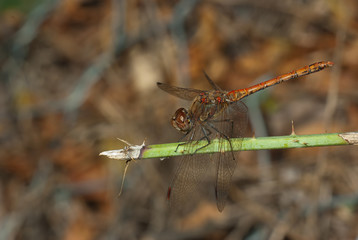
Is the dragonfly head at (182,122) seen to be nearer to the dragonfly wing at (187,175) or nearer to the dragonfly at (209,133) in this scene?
the dragonfly at (209,133)

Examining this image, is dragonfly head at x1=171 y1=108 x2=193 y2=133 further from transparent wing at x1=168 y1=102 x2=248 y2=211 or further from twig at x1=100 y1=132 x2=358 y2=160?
twig at x1=100 y1=132 x2=358 y2=160

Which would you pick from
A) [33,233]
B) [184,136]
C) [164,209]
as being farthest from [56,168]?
[184,136]

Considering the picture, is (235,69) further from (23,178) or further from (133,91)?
(23,178)

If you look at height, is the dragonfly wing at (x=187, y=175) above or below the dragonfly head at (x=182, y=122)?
below

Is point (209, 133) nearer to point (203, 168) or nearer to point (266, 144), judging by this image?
point (203, 168)

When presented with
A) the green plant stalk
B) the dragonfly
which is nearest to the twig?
the green plant stalk

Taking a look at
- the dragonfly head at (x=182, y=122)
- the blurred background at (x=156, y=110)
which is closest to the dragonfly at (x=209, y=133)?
the dragonfly head at (x=182, y=122)
